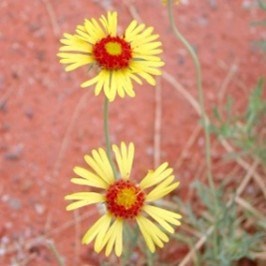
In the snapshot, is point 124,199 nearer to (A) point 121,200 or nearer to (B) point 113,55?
(A) point 121,200

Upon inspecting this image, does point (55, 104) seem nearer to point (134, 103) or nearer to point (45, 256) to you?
point (134, 103)

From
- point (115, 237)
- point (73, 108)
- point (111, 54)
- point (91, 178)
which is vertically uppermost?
point (73, 108)

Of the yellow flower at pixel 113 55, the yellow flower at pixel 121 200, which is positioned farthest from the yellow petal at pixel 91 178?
the yellow flower at pixel 113 55

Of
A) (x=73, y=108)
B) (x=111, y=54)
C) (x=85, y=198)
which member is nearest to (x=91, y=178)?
(x=85, y=198)

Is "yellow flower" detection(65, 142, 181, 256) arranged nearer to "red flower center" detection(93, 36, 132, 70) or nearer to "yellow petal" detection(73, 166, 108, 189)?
"yellow petal" detection(73, 166, 108, 189)

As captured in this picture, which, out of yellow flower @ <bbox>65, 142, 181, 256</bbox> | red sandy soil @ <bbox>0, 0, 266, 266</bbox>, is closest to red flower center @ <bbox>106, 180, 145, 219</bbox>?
yellow flower @ <bbox>65, 142, 181, 256</bbox>

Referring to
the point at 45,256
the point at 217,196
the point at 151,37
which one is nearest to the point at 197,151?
the point at 217,196
